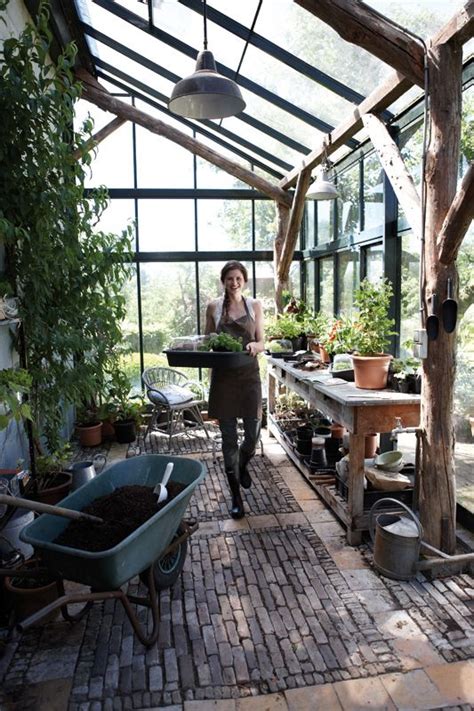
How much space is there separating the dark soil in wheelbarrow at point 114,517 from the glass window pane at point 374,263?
2849 millimetres

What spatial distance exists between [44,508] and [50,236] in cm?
190

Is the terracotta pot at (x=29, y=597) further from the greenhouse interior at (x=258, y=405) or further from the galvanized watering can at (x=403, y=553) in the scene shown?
the galvanized watering can at (x=403, y=553)

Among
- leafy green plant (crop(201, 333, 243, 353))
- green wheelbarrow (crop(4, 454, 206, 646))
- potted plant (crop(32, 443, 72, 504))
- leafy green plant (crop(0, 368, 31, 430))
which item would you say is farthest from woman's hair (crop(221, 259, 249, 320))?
potted plant (crop(32, 443, 72, 504))

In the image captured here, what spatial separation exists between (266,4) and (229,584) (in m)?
3.86

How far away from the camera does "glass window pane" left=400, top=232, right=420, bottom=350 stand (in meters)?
3.83

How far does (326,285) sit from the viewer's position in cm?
583

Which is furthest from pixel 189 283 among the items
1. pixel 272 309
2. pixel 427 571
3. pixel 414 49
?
pixel 427 571

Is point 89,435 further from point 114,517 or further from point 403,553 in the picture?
point 403,553

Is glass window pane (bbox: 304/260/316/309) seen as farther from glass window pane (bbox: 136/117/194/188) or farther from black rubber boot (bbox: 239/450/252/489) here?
black rubber boot (bbox: 239/450/252/489)

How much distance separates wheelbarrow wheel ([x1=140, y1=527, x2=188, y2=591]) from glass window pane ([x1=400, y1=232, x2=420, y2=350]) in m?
2.50

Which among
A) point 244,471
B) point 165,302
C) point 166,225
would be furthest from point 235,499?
point 166,225

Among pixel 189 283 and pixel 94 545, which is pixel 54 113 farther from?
pixel 189 283

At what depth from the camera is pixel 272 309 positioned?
6676 mm

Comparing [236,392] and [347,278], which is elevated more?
[347,278]
